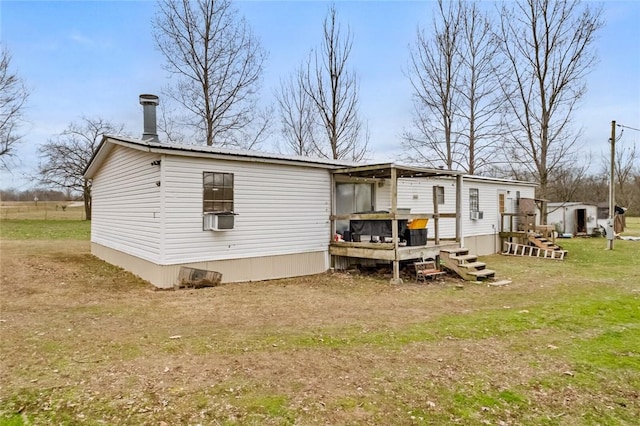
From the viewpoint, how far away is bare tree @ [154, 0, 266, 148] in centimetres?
1845

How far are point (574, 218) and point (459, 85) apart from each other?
10042 mm

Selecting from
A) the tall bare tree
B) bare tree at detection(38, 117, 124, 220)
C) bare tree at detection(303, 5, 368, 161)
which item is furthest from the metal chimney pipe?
bare tree at detection(38, 117, 124, 220)

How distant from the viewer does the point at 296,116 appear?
22797mm

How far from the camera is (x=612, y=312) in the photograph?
6230 mm

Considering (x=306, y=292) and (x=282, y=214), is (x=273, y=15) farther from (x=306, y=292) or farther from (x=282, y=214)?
(x=306, y=292)

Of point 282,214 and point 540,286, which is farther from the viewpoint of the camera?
point 282,214

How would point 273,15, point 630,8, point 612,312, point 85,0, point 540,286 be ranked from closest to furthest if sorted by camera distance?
point 612,312 → point 540,286 → point 85,0 → point 630,8 → point 273,15

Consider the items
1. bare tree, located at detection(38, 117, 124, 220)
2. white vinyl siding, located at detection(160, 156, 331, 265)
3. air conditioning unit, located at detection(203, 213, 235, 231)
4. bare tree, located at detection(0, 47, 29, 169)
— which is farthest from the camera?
bare tree, located at detection(38, 117, 124, 220)

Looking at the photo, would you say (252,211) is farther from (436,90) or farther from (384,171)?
(436,90)

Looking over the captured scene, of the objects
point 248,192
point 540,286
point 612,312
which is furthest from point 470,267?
point 248,192

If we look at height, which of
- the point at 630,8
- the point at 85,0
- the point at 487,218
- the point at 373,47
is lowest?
the point at 487,218

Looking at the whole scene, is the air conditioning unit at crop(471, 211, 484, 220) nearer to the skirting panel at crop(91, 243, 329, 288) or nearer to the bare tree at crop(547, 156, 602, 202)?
the skirting panel at crop(91, 243, 329, 288)

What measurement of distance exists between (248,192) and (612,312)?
7.10m

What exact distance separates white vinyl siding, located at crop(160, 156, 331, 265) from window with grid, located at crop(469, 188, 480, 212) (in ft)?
23.3
